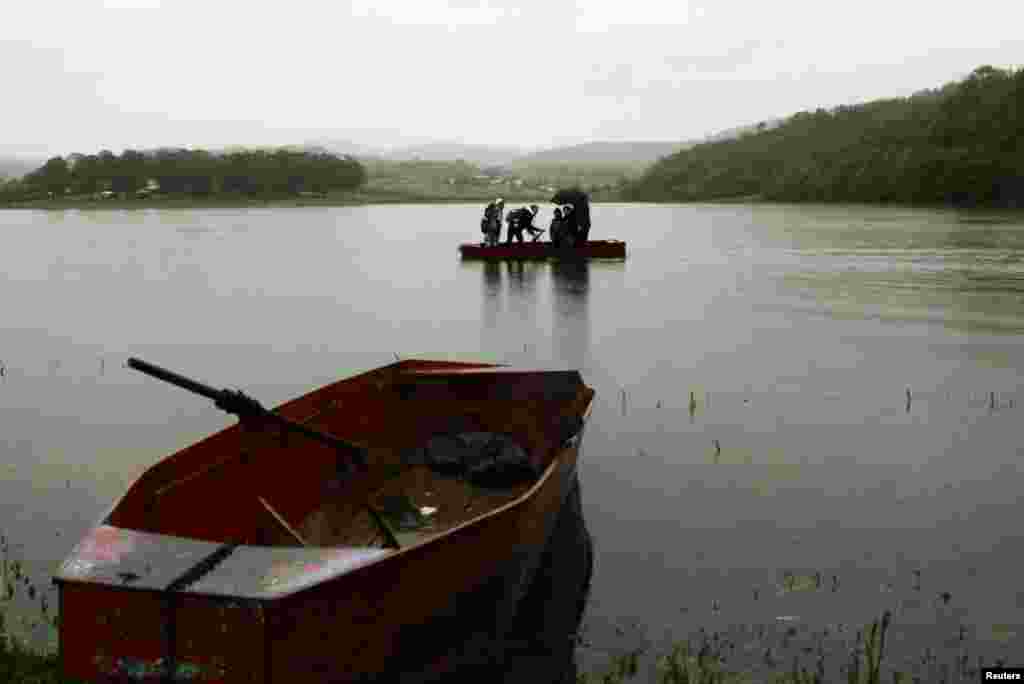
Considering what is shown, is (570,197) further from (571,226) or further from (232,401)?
(232,401)

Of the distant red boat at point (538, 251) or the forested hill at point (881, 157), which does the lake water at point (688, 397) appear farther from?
the forested hill at point (881, 157)

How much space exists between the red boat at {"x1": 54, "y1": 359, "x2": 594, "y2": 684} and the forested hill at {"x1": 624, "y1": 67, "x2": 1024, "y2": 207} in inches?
4067

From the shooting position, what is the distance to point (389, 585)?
7238 millimetres

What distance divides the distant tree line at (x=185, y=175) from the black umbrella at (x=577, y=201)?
96.2m

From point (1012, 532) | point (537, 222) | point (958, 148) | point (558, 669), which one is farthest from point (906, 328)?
point (958, 148)

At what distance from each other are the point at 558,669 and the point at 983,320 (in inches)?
994

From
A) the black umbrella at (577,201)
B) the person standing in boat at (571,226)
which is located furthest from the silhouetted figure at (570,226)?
the black umbrella at (577,201)

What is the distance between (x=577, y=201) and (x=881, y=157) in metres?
88.0

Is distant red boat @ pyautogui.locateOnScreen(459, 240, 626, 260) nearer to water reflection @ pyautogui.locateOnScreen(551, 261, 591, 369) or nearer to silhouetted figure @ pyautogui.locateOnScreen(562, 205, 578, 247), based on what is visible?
water reflection @ pyautogui.locateOnScreen(551, 261, 591, 369)

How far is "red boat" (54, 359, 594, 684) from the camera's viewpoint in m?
6.71

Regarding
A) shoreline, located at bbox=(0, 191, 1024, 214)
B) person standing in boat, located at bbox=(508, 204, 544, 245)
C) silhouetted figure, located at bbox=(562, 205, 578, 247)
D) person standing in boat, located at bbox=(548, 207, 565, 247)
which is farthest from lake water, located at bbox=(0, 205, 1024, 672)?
shoreline, located at bbox=(0, 191, 1024, 214)

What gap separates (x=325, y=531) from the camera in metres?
10.4

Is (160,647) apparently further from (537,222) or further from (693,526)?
(537,222)

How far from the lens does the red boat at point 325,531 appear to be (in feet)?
22.0
